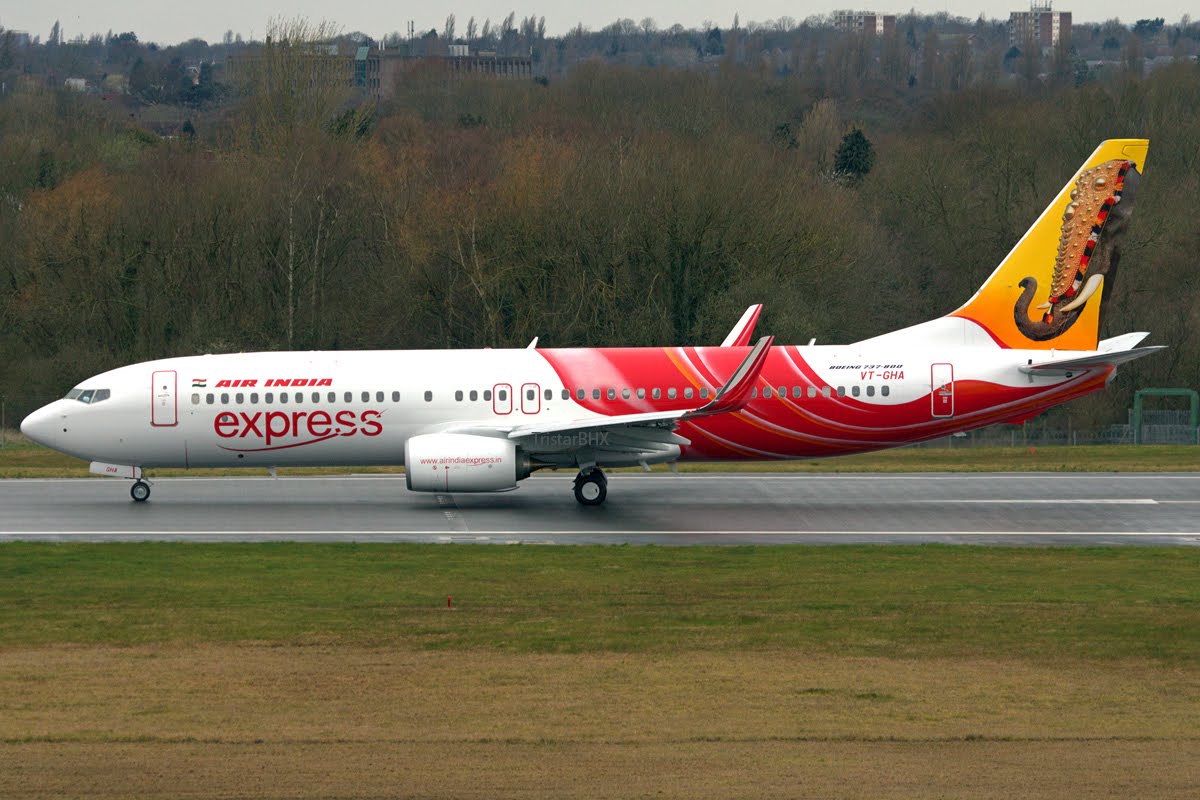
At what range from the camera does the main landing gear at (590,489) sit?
3603 centimetres

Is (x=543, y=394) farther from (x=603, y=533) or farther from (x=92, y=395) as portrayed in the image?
(x=92, y=395)

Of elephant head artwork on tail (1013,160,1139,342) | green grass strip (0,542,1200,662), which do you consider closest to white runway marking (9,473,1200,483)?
elephant head artwork on tail (1013,160,1139,342)

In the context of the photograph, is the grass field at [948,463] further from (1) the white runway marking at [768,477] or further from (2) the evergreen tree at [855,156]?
(2) the evergreen tree at [855,156]

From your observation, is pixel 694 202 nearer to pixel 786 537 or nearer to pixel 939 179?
pixel 939 179

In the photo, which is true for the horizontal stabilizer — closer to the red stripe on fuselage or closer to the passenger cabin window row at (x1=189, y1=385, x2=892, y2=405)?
the red stripe on fuselage

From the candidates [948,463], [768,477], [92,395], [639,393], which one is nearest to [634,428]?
[639,393]

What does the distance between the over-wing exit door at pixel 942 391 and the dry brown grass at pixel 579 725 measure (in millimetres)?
15972

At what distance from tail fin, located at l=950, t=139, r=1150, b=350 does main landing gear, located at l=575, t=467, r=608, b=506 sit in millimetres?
9186

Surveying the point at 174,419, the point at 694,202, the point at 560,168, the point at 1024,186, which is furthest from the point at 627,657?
the point at 1024,186

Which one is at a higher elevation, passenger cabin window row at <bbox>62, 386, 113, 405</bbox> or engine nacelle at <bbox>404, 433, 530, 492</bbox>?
passenger cabin window row at <bbox>62, 386, 113, 405</bbox>

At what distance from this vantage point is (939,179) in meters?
78.4

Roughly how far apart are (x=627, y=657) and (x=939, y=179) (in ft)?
202

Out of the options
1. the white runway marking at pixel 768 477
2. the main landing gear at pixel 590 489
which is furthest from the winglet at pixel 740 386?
the white runway marking at pixel 768 477

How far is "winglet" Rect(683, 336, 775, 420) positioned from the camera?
3309 centimetres
